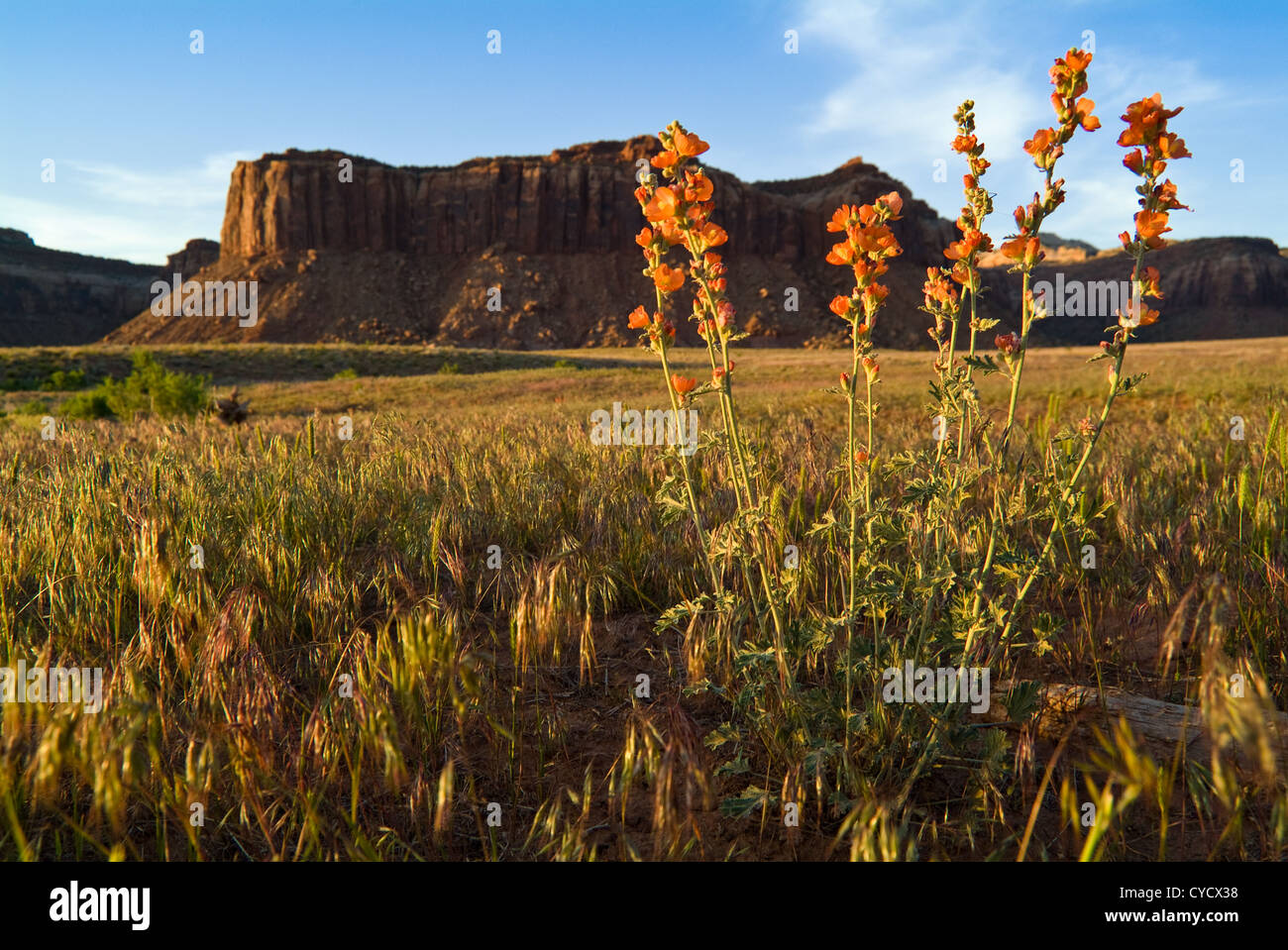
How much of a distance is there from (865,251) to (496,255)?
87121 millimetres

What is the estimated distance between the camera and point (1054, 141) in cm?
185

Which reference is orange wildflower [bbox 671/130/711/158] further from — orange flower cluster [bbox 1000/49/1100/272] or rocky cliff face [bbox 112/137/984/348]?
rocky cliff face [bbox 112/137/984/348]

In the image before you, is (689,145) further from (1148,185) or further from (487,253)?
(487,253)

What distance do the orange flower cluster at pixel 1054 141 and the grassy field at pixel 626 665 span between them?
45 centimetres

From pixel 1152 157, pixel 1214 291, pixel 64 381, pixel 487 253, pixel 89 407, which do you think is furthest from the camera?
pixel 1214 291

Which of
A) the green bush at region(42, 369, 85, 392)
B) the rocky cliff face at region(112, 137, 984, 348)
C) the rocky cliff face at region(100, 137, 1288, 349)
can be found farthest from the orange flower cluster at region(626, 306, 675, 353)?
the rocky cliff face at region(112, 137, 984, 348)

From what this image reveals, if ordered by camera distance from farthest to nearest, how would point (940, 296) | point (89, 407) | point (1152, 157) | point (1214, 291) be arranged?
point (1214, 291)
point (89, 407)
point (940, 296)
point (1152, 157)

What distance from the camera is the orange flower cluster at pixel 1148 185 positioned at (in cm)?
175

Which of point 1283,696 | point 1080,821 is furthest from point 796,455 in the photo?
point 1080,821

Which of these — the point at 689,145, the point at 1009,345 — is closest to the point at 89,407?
the point at 689,145

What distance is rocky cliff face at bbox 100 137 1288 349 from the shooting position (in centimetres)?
7319

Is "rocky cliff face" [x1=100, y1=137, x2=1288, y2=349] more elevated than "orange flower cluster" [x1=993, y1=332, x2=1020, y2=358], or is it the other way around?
"rocky cliff face" [x1=100, y1=137, x2=1288, y2=349]

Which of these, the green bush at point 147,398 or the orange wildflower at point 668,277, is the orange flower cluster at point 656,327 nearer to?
the orange wildflower at point 668,277

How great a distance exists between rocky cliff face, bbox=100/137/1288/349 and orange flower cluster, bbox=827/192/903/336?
6904cm
